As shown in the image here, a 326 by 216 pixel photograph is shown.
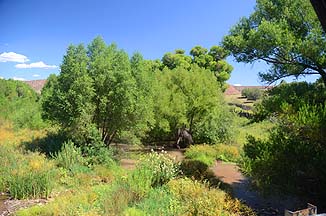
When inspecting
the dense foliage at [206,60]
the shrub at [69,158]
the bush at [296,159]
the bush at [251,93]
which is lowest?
the shrub at [69,158]

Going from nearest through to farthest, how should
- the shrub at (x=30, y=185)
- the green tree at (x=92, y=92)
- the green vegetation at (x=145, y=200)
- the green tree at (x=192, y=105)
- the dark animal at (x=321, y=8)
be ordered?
Answer: 1. the dark animal at (x=321, y=8)
2. the green vegetation at (x=145, y=200)
3. the shrub at (x=30, y=185)
4. the green tree at (x=92, y=92)
5. the green tree at (x=192, y=105)

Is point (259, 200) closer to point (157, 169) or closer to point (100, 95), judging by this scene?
point (157, 169)

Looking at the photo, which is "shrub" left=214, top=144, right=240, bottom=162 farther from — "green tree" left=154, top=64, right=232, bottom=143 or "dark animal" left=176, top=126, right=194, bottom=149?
"dark animal" left=176, top=126, right=194, bottom=149

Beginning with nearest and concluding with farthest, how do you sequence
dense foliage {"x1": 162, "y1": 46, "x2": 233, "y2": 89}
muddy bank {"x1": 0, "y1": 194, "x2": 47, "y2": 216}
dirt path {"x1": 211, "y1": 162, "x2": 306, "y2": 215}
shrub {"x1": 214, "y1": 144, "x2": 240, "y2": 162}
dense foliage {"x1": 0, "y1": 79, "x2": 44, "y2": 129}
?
muddy bank {"x1": 0, "y1": 194, "x2": 47, "y2": 216}
dirt path {"x1": 211, "y1": 162, "x2": 306, "y2": 215}
shrub {"x1": 214, "y1": 144, "x2": 240, "y2": 162}
dense foliage {"x1": 0, "y1": 79, "x2": 44, "y2": 129}
dense foliage {"x1": 162, "y1": 46, "x2": 233, "y2": 89}

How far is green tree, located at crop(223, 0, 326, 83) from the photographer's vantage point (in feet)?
23.2

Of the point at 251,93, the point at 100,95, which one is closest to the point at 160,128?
the point at 100,95

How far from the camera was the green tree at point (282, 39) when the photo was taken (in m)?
7.06

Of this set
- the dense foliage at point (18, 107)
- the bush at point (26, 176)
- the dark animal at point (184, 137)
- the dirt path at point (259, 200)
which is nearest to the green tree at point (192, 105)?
the dark animal at point (184, 137)

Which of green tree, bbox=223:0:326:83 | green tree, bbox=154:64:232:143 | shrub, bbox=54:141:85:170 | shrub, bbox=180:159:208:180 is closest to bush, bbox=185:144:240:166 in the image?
green tree, bbox=154:64:232:143

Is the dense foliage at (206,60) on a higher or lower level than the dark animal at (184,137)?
higher

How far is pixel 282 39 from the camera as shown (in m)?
7.11

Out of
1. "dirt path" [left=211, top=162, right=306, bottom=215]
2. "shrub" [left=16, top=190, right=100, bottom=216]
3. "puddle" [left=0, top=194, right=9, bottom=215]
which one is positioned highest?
"shrub" [left=16, top=190, right=100, bottom=216]

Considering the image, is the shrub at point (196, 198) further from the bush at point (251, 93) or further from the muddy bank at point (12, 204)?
the bush at point (251, 93)

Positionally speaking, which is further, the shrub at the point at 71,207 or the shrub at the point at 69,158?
the shrub at the point at 69,158
